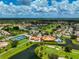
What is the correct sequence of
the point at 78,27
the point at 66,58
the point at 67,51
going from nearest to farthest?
the point at 66,58 → the point at 67,51 → the point at 78,27

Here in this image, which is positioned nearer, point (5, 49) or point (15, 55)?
point (15, 55)

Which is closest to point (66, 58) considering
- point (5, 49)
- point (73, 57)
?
point (73, 57)

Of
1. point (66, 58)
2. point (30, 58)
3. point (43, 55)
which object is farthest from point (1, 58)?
point (66, 58)

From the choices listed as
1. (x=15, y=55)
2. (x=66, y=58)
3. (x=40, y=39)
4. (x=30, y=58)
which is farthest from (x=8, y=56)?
(x=40, y=39)

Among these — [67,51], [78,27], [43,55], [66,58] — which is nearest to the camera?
[66,58]

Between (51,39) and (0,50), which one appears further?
(51,39)

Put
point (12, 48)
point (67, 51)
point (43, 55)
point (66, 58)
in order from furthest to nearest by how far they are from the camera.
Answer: point (12, 48)
point (67, 51)
point (43, 55)
point (66, 58)

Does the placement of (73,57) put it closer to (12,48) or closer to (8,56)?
(8,56)

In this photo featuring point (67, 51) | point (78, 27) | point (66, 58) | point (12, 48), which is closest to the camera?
point (66, 58)

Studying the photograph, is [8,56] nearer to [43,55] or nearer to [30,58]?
[30,58]
